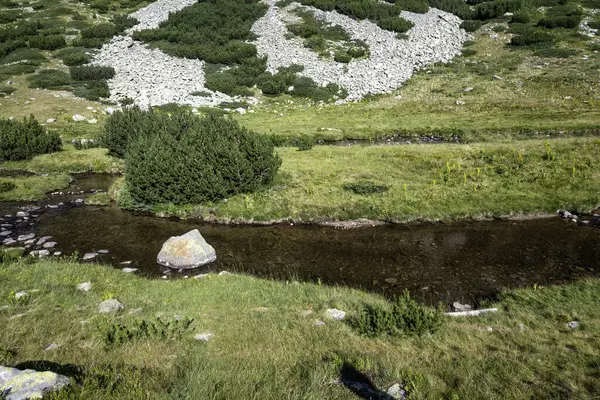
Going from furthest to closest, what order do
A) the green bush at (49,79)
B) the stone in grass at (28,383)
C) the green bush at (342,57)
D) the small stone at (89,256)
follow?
the green bush at (342,57) < the green bush at (49,79) < the small stone at (89,256) < the stone in grass at (28,383)

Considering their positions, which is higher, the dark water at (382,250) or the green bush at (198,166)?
the green bush at (198,166)

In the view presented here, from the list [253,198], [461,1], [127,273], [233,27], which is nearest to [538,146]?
[253,198]

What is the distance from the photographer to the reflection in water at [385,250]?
15023mm

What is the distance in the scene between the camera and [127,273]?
596 inches

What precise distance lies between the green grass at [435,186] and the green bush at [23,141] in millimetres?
15098

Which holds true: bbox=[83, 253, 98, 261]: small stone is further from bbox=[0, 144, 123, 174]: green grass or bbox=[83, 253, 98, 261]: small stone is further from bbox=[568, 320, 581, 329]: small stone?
bbox=[568, 320, 581, 329]: small stone

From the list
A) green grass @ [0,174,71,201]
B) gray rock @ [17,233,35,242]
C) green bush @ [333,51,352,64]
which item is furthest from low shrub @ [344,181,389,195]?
green bush @ [333,51,352,64]

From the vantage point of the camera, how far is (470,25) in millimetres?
67750

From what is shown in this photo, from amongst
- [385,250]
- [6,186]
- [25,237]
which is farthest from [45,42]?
[385,250]

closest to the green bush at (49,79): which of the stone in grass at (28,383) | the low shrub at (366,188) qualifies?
the low shrub at (366,188)

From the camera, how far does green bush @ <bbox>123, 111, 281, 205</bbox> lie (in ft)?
71.7

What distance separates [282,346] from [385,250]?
10.2 meters

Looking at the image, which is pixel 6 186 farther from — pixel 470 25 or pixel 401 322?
pixel 470 25

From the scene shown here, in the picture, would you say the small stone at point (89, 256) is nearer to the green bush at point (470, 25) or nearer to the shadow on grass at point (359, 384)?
the shadow on grass at point (359, 384)
